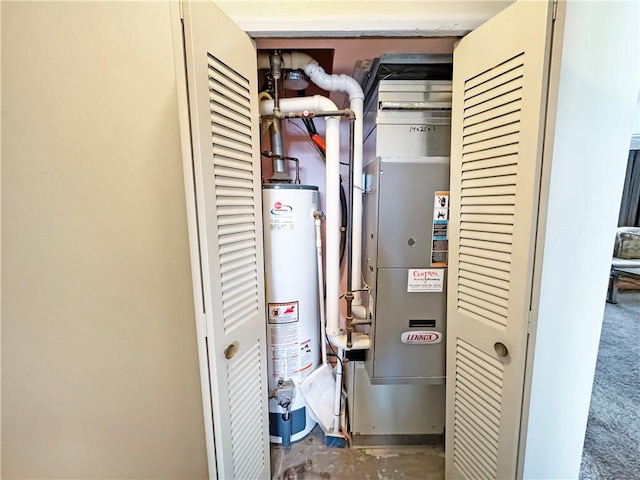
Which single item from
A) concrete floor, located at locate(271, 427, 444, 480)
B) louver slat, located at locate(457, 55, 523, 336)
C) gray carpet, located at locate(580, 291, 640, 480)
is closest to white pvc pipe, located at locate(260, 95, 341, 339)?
louver slat, located at locate(457, 55, 523, 336)

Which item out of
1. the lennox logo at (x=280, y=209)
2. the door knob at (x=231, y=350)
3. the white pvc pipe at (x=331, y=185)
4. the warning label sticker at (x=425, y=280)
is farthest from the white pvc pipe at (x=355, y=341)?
the lennox logo at (x=280, y=209)

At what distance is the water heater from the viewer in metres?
1.40

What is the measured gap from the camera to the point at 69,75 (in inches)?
23.7

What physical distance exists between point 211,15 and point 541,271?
129cm

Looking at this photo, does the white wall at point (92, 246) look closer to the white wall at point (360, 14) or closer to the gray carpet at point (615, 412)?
the white wall at point (360, 14)

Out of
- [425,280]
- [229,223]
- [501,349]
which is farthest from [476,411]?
[229,223]

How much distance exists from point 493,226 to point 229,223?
3.06 feet

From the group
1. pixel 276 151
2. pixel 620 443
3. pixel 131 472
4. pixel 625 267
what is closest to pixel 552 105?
pixel 276 151

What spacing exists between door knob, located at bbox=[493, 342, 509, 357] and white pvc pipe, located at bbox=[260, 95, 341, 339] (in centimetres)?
73

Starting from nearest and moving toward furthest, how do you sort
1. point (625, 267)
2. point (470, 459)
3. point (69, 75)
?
1. point (69, 75)
2. point (470, 459)
3. point (625, 267)

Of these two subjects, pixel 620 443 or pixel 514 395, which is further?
pixel 620 443

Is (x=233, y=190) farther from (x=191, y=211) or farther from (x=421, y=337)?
(x=421, y=337)

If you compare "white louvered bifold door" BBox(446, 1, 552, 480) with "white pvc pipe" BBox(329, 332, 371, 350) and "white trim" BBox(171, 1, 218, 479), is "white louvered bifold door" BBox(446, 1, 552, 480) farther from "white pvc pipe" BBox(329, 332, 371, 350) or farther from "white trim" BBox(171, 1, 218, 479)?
"white trim" BBox(171, 1, 218, 479)

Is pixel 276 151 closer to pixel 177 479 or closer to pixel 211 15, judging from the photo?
pixel 211 15
